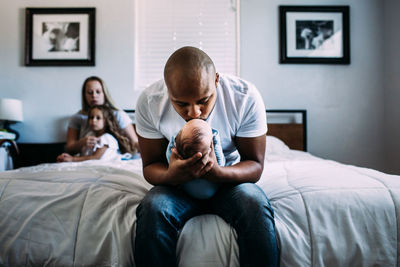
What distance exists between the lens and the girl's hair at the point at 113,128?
221cm

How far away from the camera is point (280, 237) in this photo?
0.78 metres

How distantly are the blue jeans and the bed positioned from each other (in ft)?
0.12

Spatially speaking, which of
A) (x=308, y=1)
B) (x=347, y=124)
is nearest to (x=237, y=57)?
(x=308, y=1)

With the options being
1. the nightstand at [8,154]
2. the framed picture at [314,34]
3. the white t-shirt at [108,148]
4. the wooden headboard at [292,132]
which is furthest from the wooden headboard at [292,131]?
the nightstand at [8,154]

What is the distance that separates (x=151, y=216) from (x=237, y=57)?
2.52 meters

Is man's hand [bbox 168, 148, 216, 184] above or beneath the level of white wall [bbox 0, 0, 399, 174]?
beneath

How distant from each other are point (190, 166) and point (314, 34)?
2.73 metres

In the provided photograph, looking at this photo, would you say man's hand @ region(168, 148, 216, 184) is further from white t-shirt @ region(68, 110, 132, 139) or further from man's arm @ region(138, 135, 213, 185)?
white t-shirt @ region(68, 110, 132, 139)

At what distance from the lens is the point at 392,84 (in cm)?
283

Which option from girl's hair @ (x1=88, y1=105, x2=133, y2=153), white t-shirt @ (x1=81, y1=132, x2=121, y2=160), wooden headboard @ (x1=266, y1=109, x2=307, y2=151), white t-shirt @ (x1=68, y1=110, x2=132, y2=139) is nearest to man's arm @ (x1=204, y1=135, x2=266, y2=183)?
white t-shirt @ (x1=81, y1=132, x2=121, y2=160)

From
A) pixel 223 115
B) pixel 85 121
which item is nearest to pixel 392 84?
pixel 223 115

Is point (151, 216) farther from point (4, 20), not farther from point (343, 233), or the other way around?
point (4, 20)

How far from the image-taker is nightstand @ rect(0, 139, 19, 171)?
242 cm

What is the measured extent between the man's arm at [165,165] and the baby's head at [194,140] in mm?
19
